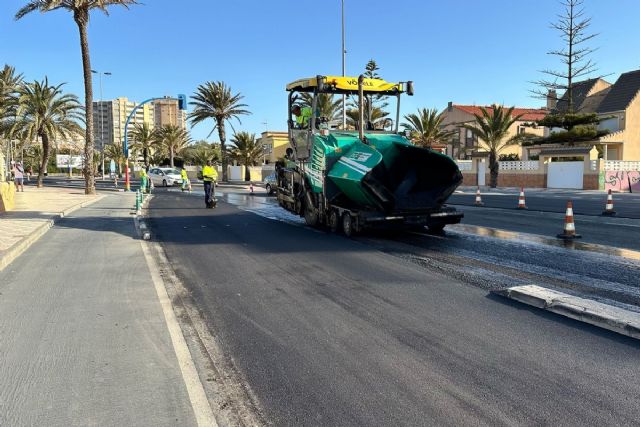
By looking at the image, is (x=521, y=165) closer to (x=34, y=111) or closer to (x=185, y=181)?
(x=185, y=181)

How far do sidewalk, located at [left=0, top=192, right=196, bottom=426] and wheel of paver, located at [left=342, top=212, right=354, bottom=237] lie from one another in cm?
412

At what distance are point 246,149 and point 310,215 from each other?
46.8m

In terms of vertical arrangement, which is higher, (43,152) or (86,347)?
(43,152)

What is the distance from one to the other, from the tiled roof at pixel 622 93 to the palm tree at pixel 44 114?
141 feet

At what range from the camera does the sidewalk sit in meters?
3.51

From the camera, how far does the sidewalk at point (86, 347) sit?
138 inches

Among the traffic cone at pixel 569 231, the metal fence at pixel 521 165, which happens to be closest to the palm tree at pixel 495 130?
the metal fence at pixel 521 165

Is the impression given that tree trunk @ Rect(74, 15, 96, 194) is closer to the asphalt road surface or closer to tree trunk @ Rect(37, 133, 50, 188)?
tree trunk @ Rect(37, 133, 50, 188)

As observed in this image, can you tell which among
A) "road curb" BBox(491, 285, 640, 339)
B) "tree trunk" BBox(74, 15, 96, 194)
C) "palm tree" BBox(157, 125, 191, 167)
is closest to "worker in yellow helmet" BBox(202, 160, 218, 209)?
"tree trunk" BBox(74, 15, 96, 194)

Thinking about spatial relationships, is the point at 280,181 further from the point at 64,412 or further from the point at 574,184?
the point at 574,184

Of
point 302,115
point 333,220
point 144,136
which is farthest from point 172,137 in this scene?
point 333,220

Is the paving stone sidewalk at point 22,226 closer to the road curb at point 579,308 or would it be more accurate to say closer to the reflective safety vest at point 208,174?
the reflective safety vest at point 208,174

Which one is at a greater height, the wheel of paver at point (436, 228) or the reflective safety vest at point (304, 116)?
the reflective safety vest at point (304, 116)

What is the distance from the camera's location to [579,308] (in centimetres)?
532
